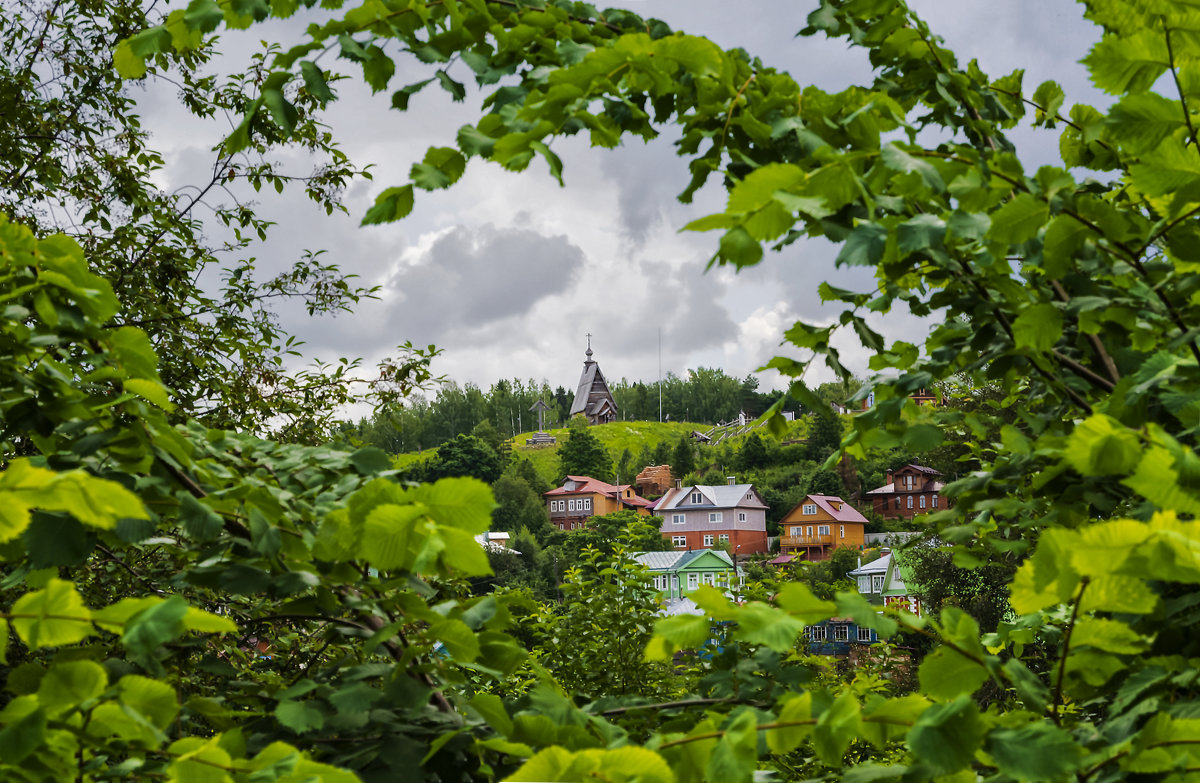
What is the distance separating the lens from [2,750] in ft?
2.87

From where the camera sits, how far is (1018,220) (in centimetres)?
126

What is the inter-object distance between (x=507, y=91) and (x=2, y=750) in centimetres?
124

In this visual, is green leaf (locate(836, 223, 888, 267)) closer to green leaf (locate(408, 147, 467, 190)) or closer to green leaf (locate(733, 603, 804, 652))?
green leaf (locate(733, 603, 804, 652))

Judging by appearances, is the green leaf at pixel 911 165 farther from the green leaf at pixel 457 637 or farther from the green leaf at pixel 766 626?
the green leaf at pixel 457 637

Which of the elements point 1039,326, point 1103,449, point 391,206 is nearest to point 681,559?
point 1039,326

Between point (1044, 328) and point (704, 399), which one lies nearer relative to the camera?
point (1044, 328)

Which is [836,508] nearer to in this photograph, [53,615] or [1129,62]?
[1129,62]

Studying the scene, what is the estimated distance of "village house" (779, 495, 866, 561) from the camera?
172ft

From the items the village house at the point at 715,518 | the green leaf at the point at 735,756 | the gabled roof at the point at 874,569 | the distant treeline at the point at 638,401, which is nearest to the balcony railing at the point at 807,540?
the village house at the point at 715,518

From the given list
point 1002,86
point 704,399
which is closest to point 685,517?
point 704,399

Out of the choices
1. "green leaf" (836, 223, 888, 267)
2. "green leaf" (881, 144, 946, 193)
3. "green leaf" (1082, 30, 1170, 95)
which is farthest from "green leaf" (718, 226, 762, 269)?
"green leaf" (1082, 30, 1170, 95)

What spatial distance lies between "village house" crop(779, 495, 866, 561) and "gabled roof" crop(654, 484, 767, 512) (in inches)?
178

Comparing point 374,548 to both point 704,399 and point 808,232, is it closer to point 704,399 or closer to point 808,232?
point 808,232

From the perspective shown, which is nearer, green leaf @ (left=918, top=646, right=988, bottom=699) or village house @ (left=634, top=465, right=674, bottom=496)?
green leaf @ (left=918, top=646, right=988, bottom=699)
